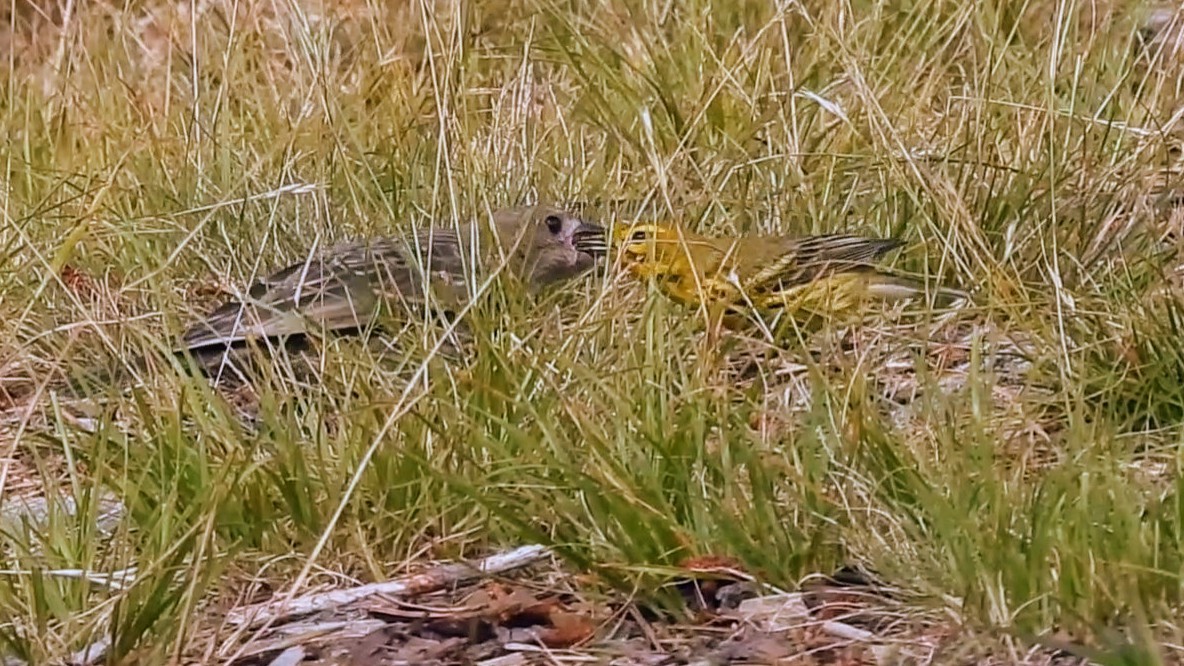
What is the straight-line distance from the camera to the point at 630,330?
122 inches

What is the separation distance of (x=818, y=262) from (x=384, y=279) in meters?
0.89

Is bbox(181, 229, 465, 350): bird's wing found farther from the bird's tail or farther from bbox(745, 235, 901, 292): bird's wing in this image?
the bird's tail

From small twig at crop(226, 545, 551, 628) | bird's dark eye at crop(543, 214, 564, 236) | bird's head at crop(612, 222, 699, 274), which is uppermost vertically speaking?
bird's head at crop(612, 222, 699, 274)

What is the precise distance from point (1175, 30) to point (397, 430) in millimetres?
2653

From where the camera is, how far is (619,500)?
2.38 meters

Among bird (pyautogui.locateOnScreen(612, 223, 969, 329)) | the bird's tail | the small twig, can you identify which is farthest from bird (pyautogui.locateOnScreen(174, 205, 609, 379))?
the small twig

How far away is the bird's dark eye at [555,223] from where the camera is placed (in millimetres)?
3872

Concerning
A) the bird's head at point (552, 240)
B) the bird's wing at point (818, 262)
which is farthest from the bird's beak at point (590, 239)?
the bird's wing at point (818, 262)

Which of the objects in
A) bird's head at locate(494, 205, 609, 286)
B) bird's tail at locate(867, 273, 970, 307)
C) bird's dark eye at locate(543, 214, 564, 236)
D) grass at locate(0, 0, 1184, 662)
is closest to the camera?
grass at locate(0, 0, 1184, 662)

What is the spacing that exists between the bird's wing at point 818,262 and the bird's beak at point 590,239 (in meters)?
0.37

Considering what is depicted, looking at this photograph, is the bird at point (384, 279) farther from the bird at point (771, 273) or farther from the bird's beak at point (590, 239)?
the bird at point (771, 273)

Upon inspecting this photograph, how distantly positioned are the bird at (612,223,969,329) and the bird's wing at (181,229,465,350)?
1.22 ft

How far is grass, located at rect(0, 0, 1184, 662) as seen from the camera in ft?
7.62

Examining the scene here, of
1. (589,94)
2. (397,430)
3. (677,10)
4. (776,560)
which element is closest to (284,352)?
(397,430)
